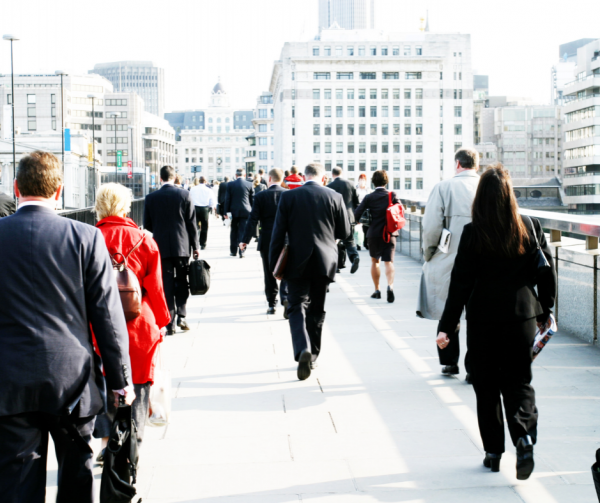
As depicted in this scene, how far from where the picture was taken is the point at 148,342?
4312 millimetres

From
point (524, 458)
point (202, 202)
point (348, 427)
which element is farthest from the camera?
point (202, 202)

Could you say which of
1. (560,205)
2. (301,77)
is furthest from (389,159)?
(560,205)

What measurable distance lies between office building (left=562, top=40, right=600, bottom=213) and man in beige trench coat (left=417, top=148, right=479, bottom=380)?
10950cm

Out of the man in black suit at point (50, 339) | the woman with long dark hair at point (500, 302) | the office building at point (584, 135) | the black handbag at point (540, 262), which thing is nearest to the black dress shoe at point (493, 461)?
the woman with long dark hair at point (500, 302)

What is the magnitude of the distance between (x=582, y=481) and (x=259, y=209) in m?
7.30

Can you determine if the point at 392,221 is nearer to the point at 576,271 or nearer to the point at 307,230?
the point at 576,271

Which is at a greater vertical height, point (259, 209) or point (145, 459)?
point (259, 209)

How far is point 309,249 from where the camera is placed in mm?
6703


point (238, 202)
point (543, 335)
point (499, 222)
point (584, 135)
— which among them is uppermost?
point (584, 135)

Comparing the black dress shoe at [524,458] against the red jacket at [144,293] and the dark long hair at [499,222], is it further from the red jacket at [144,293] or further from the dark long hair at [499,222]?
the red jacket at [144,293]

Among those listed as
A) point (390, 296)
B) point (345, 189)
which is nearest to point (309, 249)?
point (390, 296)

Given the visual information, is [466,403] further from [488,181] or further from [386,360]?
[488,181]

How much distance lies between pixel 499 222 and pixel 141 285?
6.69 ft

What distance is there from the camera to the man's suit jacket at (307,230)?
6.72 m
